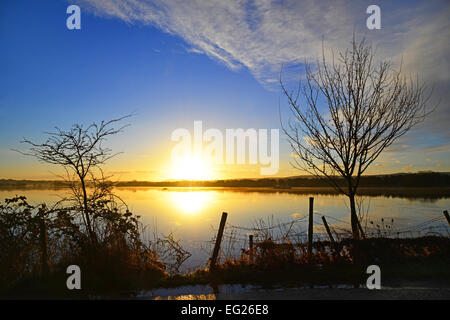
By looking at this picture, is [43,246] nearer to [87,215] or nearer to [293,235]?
[87,215]

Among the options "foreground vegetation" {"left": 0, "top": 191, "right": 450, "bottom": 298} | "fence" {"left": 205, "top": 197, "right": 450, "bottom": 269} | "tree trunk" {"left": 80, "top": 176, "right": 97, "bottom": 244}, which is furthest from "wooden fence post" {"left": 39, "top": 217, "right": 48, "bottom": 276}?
"fence" {"left": 205, "top": 197, "right": 450, "bottom": 269}

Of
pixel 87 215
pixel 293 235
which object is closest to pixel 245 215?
pixel 293 235

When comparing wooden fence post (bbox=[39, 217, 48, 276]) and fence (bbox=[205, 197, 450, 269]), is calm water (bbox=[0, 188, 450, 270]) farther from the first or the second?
wooden fence post (bbox=[39, 217, 48, 276])

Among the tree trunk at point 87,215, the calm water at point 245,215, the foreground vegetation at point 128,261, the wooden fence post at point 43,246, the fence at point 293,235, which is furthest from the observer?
the calm water at point 245,215

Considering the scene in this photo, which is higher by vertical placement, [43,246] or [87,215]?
[87,215]

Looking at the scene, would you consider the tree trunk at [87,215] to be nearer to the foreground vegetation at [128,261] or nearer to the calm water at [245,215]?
the foreground vegetation at [128,261]

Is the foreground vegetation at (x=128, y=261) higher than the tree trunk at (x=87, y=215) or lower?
lower

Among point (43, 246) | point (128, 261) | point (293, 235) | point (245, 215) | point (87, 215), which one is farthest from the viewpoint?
point (245, 215)

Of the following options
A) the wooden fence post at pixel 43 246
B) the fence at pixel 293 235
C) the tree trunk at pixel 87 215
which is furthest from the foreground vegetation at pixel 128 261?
the fence at pixel 293 235

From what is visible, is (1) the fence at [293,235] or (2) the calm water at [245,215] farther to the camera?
(2) the calm water at [245,215]

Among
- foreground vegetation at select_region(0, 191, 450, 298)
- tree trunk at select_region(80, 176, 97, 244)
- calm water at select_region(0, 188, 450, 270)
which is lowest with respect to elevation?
calm water at select_region(0, 188, 450, 270)
